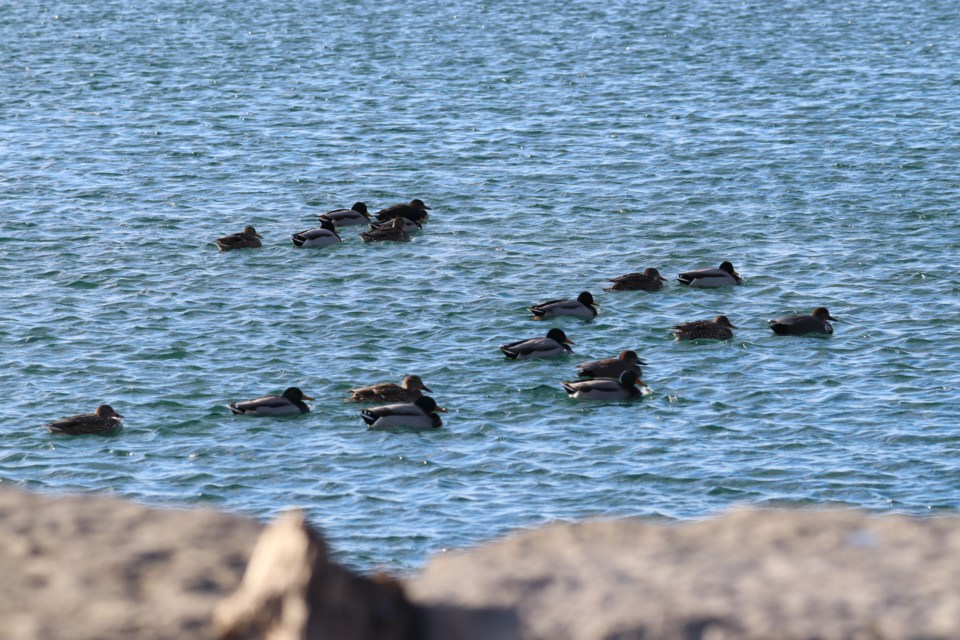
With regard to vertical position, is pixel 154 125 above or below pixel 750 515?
below

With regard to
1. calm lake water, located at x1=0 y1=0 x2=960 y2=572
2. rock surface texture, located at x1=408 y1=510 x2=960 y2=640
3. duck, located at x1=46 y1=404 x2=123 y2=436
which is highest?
rock surface texture, located at x1=408 y1=510 x2=960 y2=640

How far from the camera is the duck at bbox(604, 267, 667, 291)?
28.5 meters

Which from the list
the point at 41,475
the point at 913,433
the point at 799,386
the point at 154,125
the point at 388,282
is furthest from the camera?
the point at 154,125

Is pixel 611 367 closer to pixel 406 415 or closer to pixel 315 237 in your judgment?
pixel 406 415

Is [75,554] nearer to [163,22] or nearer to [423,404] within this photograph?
[423,404]

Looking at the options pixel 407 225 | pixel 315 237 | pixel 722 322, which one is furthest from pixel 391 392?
pixel 407 225

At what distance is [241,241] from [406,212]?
3.73 meters

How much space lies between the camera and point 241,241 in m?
31.5

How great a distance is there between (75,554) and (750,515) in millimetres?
3367

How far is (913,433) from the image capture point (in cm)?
2159

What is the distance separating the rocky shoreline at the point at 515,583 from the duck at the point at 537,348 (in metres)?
17.0

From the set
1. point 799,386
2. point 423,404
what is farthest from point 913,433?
point 423,404

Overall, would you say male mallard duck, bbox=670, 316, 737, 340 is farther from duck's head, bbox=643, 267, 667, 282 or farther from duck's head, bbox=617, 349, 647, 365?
duck's head, bbox=643, 267, 667, 282

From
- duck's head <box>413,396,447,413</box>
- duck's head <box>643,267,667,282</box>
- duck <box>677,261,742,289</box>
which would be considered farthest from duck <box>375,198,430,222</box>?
duck's head <box>413,396,447,413</box>
